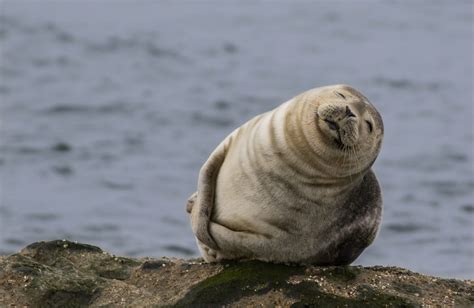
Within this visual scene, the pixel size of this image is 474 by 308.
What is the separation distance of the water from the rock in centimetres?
714

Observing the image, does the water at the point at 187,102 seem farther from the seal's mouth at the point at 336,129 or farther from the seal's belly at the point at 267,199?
the seal's mouth at the point at 336,129

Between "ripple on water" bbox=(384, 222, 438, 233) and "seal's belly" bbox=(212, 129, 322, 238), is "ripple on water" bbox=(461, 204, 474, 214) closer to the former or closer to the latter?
"ripple on water" bbox=(384, 222, 438, 233)

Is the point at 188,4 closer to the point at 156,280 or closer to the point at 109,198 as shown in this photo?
the point at 109,198

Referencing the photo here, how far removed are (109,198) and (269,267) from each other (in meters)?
11.4

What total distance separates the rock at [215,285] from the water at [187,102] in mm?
7136

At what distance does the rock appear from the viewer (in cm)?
820

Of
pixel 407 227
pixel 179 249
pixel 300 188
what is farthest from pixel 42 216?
pixel 300 188

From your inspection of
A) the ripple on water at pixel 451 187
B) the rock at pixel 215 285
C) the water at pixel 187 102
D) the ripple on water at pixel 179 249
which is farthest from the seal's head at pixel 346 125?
the ripple on water at pixel 451 187

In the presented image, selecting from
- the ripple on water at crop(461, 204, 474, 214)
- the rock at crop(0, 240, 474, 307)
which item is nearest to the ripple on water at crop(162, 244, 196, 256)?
the ripple on water at crop(461, 204, 474, 214)

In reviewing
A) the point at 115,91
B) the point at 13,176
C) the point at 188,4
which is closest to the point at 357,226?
the point at 13,176

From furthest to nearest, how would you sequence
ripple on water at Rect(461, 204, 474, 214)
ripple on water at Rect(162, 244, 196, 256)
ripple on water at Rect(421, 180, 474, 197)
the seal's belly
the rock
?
1. ripple on water at Rect(421, 180, 474, 197)
2. ripple on water at Rect(461, 204, 474, 214)
3. ripple on water at Rect(162, 244, 196, 256)
4. the seal's belly
5. the rock

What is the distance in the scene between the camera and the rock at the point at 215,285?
26.9 feet

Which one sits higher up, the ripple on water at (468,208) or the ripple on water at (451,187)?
the ripple on water at (468,208)

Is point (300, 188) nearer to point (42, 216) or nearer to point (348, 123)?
point (348, 123)
